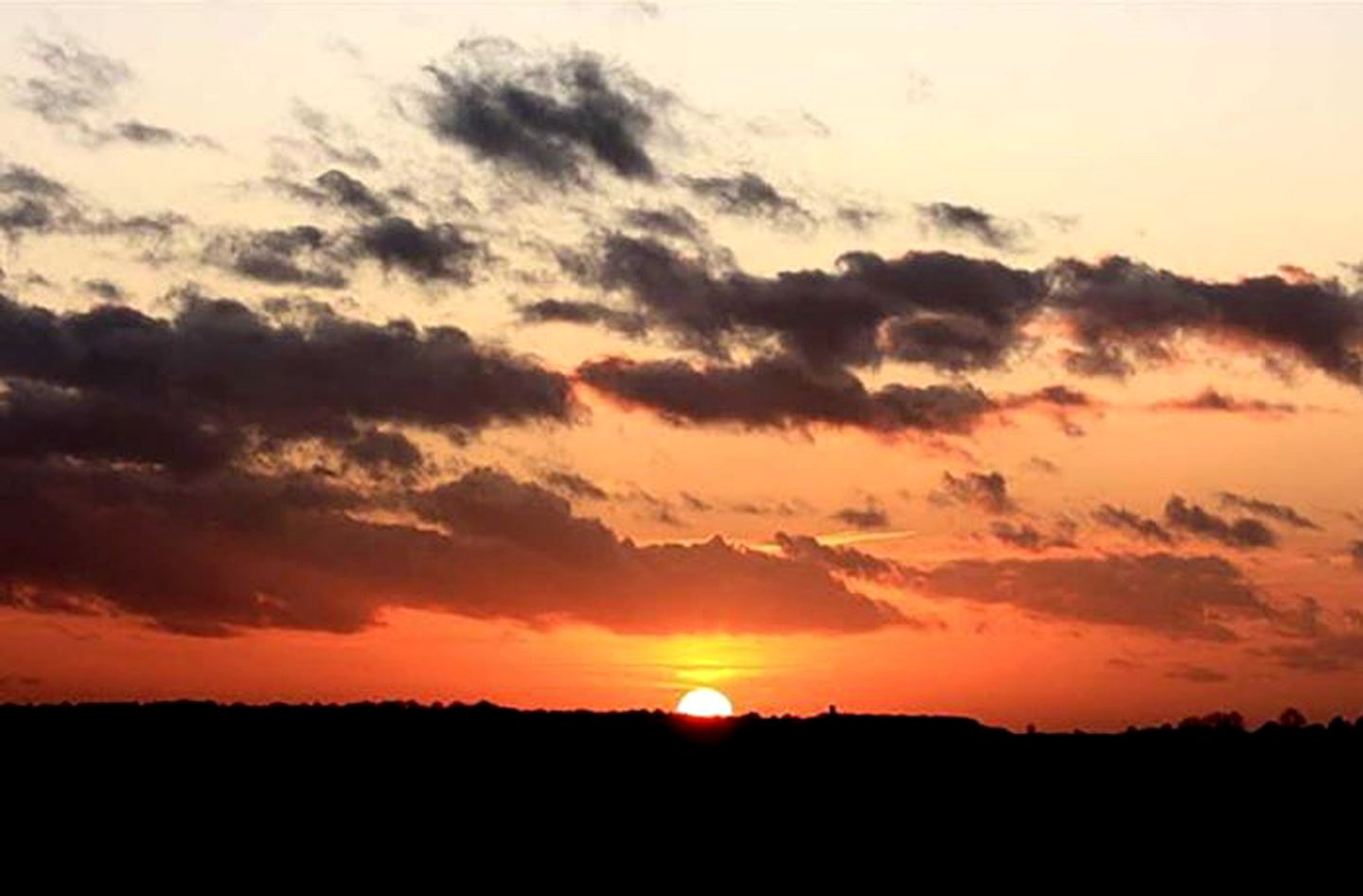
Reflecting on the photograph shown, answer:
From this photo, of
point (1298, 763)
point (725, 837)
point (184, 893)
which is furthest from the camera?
point (1298, 763)

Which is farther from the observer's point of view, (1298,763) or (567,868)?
(1298,763)

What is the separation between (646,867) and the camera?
5378 centimetres

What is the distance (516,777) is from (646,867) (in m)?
5.70

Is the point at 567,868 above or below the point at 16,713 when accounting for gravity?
below

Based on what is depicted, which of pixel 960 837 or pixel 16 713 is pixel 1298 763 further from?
pixel 16 713

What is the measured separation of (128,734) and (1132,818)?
2308cm

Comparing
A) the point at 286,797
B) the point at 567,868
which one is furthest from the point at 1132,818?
the point at 286,797

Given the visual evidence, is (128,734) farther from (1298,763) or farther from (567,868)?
(1298,763)

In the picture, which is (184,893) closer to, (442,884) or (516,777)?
(442,884)

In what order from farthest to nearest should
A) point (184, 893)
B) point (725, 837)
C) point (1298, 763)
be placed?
point (1298, 763) → point (725, 837) → point (184, 893)

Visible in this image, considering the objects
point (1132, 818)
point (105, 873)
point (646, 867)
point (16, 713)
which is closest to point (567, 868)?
point (646, 867)

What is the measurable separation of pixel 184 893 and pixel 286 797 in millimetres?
5656

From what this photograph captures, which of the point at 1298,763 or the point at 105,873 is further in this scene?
the point at 1298,763

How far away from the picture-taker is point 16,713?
63.2 meters
